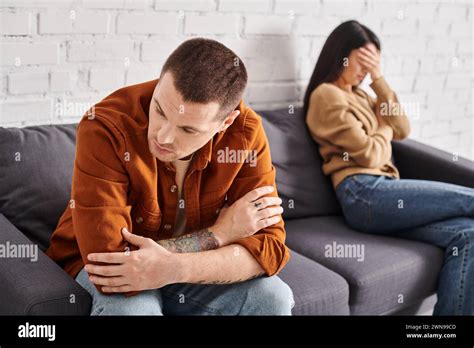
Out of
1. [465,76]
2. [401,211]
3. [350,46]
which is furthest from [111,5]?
[465,76]

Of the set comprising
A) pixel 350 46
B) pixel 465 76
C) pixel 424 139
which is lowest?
pixel 424 139

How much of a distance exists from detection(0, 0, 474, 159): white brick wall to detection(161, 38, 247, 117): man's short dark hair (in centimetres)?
67

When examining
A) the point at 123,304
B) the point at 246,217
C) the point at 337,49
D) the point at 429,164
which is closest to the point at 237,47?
the point at 337,49

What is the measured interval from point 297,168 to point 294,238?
304 mm

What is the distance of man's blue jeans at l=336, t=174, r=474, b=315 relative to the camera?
2.01 meters

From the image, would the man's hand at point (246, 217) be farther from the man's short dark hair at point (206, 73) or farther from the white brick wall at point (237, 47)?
the white brick wall at point (237, 47)

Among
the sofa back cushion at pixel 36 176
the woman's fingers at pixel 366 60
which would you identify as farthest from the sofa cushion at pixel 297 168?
the sofa back cushion at pixel 36 176

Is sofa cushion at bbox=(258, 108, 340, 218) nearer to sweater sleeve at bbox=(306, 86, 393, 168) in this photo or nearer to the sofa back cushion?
sweater sleeve at bbox=(306, 86, 393, 168)

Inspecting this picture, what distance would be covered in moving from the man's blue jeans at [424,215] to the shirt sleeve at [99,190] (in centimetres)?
103

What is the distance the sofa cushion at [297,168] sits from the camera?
87.9 inches
